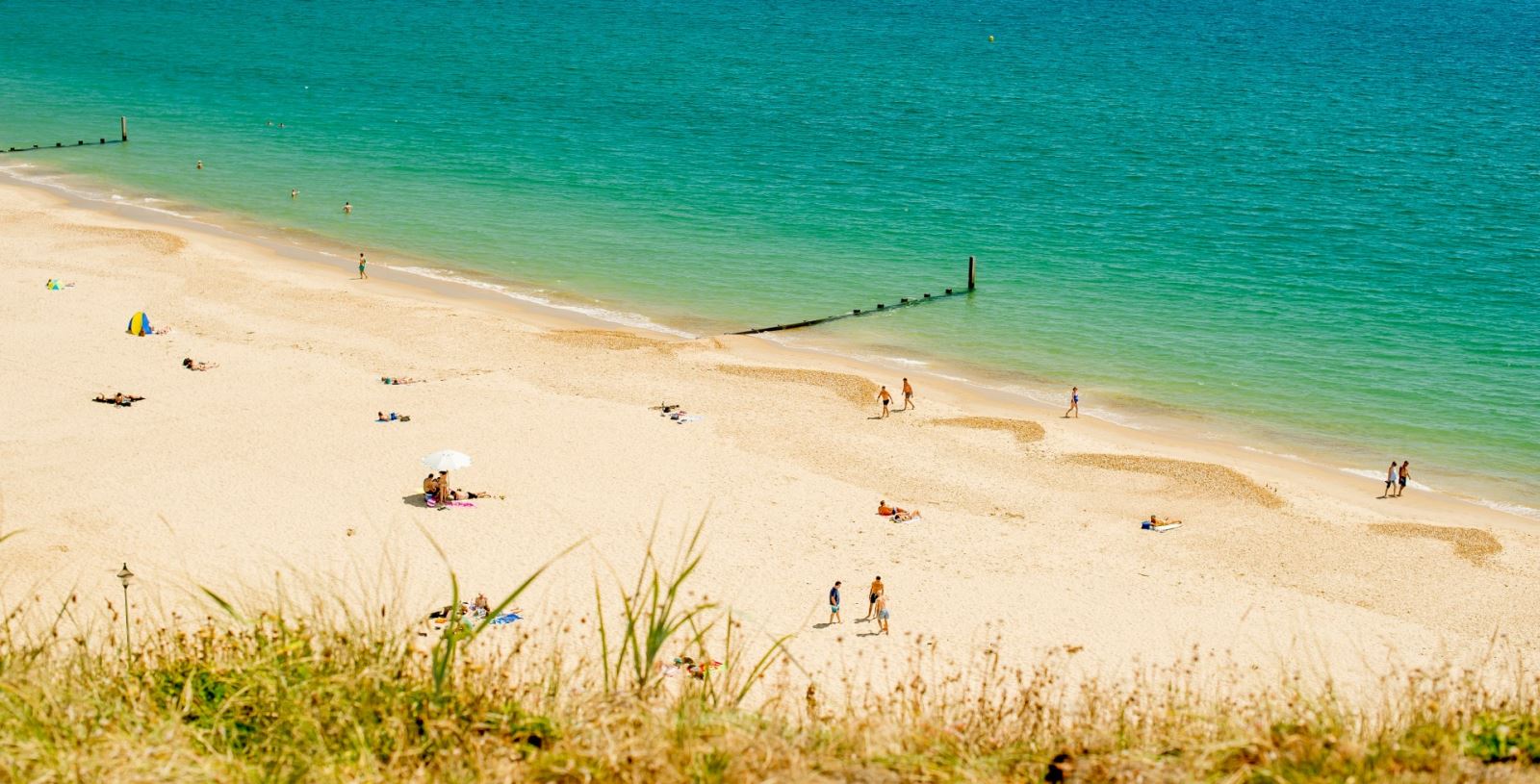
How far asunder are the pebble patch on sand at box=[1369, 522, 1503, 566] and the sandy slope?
0.11 m

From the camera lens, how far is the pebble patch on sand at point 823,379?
114 feet

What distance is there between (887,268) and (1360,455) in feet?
63.6

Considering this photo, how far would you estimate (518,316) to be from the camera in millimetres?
41781

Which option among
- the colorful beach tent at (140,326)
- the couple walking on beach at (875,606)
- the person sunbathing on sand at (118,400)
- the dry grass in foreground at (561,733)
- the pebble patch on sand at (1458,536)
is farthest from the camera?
the colorful beach tent at (140,326)

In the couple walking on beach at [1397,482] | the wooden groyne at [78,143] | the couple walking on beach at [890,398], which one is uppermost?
the wooden groyne at [78,143]

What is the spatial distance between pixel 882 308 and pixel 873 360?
16.0 ft

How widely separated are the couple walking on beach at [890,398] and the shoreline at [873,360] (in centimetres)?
288

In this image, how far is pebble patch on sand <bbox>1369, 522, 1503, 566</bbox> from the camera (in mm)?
26156

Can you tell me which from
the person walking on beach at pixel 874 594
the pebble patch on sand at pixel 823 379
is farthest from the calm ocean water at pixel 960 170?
the person walking on beach at pixel 874 594

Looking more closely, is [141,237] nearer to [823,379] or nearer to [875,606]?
[823,379]

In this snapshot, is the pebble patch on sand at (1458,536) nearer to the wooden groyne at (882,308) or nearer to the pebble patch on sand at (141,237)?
the wooden groyne at (882,308)

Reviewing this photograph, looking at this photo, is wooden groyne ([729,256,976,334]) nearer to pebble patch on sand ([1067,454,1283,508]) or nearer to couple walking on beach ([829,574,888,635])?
pebble patch on sand ([1067,454,1283,508])

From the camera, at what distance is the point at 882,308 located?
142ft

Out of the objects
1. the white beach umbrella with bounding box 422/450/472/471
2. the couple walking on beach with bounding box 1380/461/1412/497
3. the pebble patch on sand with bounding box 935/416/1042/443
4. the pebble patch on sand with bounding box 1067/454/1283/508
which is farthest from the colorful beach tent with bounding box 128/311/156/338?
the couple walking on beach with bounding box 1380/461/1412/497
